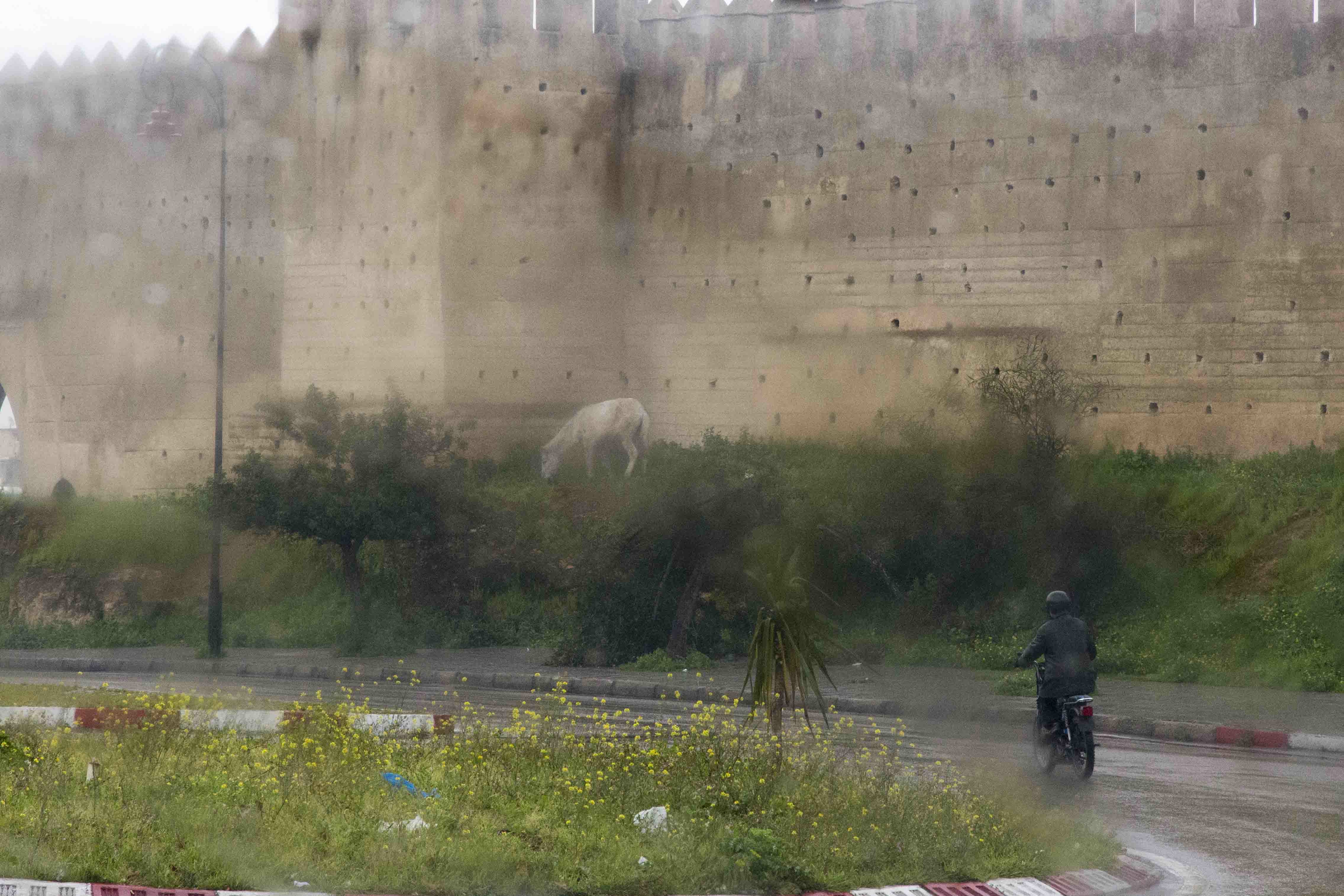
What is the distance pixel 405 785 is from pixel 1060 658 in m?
4.53

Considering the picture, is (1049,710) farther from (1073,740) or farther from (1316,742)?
(1316,742)

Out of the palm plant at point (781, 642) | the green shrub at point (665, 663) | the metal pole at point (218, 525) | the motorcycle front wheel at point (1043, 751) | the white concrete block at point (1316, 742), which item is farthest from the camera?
the metal pole at point (218, 525)

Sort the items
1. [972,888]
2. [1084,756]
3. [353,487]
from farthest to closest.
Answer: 1. [353,487]
2. [1084,756]
3. [972,888]

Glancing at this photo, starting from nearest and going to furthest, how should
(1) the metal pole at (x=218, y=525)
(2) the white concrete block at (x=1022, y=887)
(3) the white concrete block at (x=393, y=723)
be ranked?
(2) the white concrete block at (x=1022, y=887) < (3) the white concrete block at (x=393, y=723) < (1) the metal pole at (x=218, y=525)

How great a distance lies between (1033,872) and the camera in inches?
264

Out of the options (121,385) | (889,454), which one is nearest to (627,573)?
(889,454)

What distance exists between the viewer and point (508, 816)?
6.93 meters

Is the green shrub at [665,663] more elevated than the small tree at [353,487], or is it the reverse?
the small tree at [353,487]

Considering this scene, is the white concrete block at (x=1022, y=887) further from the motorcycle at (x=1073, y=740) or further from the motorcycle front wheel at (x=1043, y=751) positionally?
the motorcycle front wheel at (x=1043, y=751)

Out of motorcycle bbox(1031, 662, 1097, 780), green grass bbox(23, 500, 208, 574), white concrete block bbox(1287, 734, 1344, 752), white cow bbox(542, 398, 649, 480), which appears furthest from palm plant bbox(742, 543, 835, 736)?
white cow bbox(542, 398, 649, 480)

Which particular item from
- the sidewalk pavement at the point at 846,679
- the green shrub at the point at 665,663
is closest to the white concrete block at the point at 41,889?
the sidewalk pavement at the point at 846,679

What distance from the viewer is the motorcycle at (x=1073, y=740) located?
10094 mm

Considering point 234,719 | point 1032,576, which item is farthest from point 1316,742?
point 234,719

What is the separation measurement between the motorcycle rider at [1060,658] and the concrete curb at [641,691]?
4.95ft
